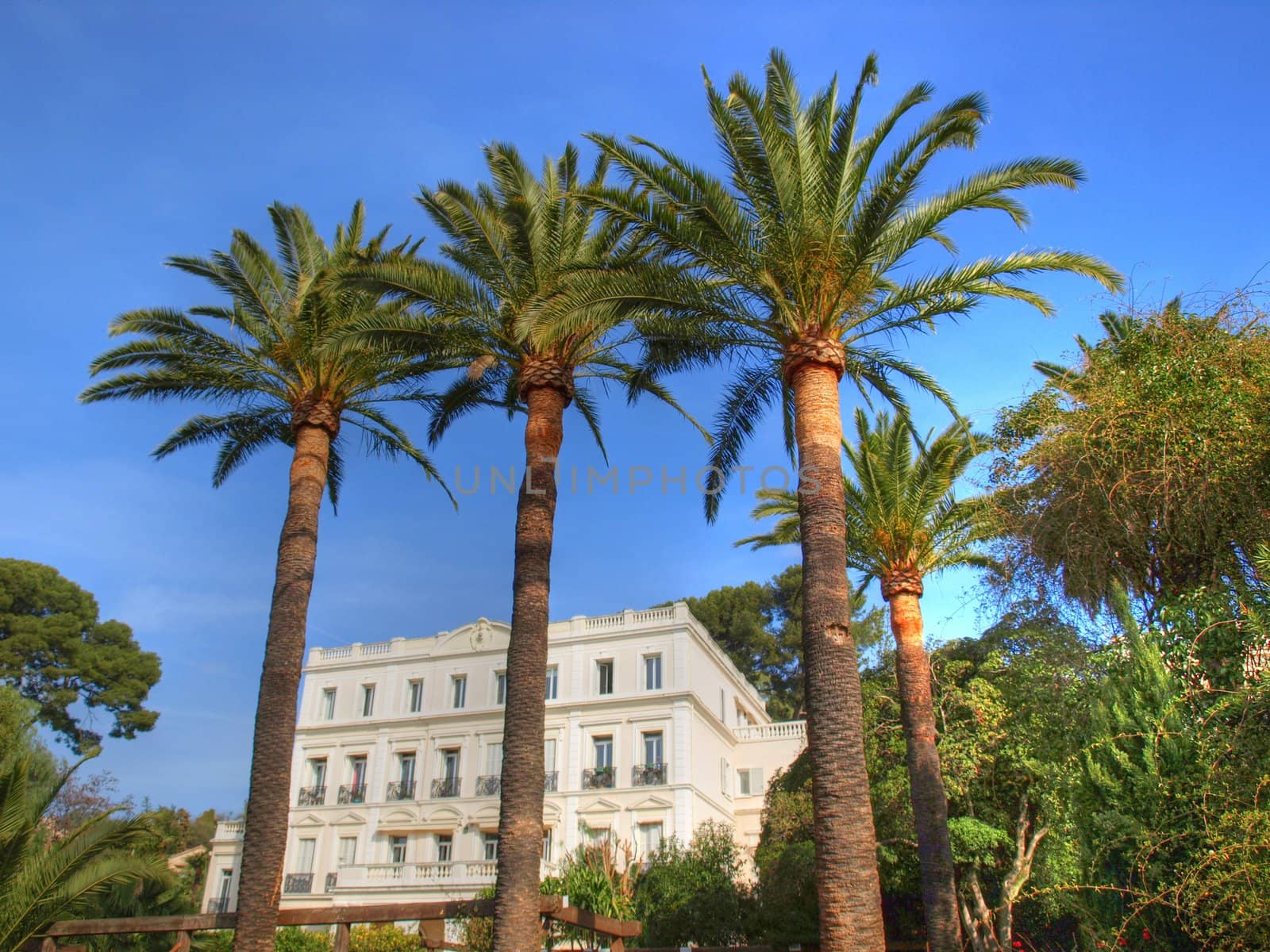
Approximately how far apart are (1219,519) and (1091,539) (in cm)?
137

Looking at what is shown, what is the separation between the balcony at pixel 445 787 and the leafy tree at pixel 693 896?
999cm

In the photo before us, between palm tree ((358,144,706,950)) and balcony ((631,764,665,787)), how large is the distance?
2132cm

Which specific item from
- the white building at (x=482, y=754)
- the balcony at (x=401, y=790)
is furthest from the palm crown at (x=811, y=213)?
the balcony at (x=401, y=790)

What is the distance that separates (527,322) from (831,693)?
20.0 feet

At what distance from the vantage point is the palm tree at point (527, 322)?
12.8 metres

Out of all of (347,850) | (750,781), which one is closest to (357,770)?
(347,850)

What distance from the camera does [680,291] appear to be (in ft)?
42.2

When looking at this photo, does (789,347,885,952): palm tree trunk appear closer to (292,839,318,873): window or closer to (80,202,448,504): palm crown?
(80,202,448,504): palm crown

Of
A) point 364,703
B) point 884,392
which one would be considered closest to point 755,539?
point 884,392

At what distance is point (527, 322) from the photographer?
12703 mm

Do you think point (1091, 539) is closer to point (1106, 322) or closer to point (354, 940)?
point (1106, 322)

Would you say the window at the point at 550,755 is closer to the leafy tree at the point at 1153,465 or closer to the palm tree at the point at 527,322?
the palm tree at the point at 527,322

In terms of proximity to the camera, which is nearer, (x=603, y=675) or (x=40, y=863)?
(x=40, y=863)

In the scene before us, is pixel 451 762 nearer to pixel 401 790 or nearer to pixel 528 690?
pixel 401 790
